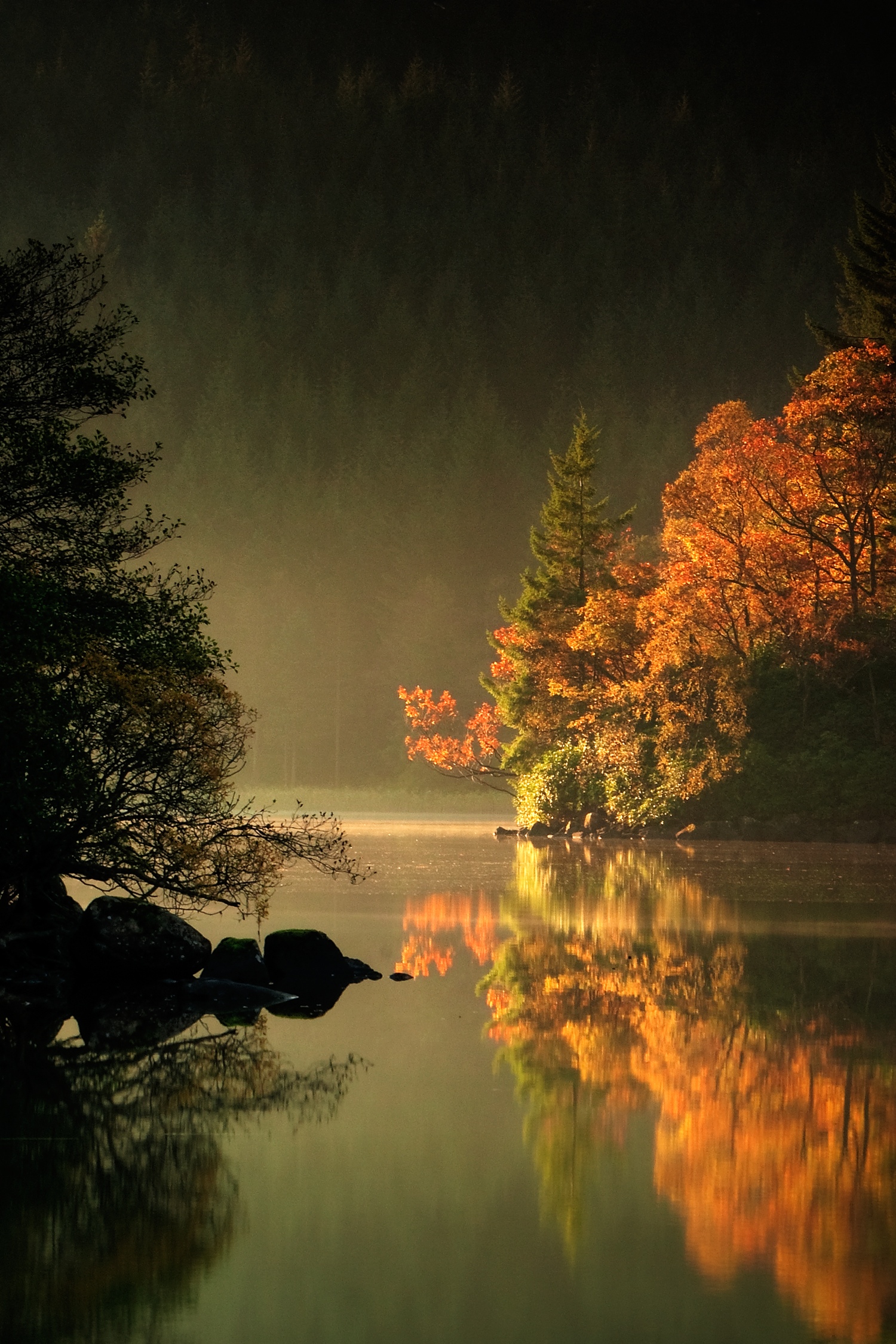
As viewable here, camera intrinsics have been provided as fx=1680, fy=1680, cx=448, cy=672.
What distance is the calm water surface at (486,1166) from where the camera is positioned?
7371 millimetres

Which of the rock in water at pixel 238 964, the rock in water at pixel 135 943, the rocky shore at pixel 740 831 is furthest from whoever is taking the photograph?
the rocky shore at pixel 740 831

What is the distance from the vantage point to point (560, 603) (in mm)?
57469


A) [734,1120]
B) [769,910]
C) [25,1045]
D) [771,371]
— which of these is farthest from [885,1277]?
[771,371]

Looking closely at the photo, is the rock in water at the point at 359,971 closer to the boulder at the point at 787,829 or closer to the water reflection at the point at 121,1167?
the water reflection at the point at 121,1167

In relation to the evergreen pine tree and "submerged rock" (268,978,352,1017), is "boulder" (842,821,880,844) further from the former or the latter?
"submerged rock" (268,978,352,1017)

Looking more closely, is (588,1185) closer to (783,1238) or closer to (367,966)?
(783,1238)

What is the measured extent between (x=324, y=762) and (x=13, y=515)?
3681 inches

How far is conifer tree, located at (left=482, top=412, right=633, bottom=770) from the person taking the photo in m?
57.2

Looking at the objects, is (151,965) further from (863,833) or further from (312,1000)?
(863,833)

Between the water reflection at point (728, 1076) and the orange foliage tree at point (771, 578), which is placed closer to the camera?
the water reflection at point (728, 1076)

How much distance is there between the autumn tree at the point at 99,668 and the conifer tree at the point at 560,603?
124ft

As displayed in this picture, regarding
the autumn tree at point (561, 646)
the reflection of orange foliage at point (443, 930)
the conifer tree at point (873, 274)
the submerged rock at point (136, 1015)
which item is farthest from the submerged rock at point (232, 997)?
the conifer tree at point (873, 274)

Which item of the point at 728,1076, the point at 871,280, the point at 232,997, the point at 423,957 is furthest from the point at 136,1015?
the point at 871,280

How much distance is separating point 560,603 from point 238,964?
4013cm
